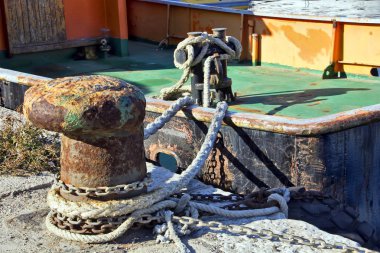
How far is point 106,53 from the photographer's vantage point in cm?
939

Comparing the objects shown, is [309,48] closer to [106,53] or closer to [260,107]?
[260,107]

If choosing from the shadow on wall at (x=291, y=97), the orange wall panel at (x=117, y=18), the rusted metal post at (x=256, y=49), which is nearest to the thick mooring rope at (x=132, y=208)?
the shadow on wall at (x=291, y=97)

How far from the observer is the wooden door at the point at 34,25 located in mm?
8352

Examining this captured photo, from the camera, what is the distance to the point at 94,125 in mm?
3010

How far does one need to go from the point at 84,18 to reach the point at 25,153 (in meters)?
5.23

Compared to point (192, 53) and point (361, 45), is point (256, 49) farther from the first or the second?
point (192, 53)

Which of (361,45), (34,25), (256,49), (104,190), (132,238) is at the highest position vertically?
(34,25)

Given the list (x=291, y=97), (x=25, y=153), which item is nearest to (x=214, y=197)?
(x=25, y=153)

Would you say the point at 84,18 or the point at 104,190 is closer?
the point at 104,190

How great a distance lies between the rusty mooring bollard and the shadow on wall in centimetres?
333

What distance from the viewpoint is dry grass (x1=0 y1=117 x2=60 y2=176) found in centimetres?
427

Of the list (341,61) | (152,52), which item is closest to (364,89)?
(341,61)

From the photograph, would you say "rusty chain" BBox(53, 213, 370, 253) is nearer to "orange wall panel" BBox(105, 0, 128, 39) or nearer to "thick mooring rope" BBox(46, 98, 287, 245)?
"thick mooring rope" BBox(46, 98, 287, 245)

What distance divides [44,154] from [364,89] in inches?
160
